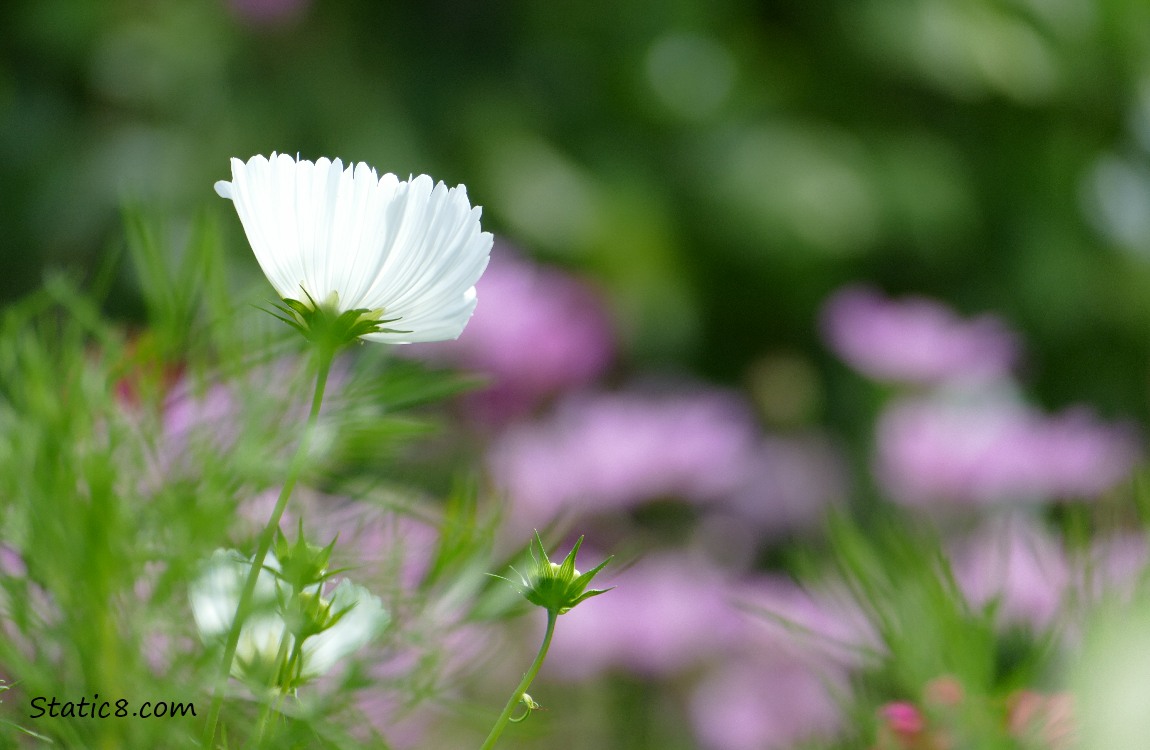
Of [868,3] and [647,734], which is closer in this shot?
[647,734]

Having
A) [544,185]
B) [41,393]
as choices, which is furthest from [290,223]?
[544,185]

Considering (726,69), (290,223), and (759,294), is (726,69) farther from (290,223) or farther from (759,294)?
(290,223)

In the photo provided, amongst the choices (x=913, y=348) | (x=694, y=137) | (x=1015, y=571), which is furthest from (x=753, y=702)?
(x=694, y=137)

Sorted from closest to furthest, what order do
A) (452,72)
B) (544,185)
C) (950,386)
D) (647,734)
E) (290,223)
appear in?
(290,223) → (647,734) → (950,386) → (544,185) → (452,72)

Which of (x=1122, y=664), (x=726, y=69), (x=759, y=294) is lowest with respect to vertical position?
(x=1122, y=664)

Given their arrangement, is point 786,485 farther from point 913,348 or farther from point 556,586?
point 556,586

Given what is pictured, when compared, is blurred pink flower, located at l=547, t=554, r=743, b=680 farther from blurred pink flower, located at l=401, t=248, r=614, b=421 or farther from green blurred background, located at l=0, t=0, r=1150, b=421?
green blurred background, located at l=0, t=0, r=1150, b=421

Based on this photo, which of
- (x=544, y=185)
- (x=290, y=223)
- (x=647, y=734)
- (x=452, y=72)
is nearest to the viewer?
(x=290, y=223)
